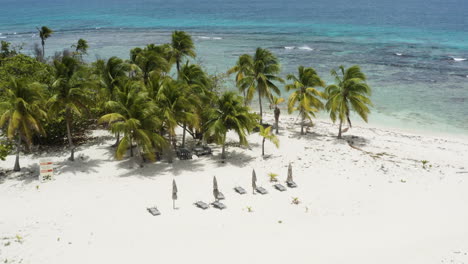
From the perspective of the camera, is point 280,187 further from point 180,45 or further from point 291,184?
point 180,45

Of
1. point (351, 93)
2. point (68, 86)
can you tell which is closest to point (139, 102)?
point (68, 86)

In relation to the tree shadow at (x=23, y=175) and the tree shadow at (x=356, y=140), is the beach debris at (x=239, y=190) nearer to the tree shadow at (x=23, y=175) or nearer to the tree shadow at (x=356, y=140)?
the tree shadow at (x=23, y=175)

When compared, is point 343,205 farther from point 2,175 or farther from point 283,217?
point 2,175

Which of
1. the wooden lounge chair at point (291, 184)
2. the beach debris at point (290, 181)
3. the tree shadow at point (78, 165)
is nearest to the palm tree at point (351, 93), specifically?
the beach debris at point (290, 181)

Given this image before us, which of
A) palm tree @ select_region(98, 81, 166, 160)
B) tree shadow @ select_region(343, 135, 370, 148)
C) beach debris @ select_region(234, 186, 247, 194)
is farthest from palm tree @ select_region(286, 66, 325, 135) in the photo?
palm tree @ select_region(98, 81, 166, 160)

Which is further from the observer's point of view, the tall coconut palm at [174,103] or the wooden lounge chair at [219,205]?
the tall coconut palm at [174,103]
